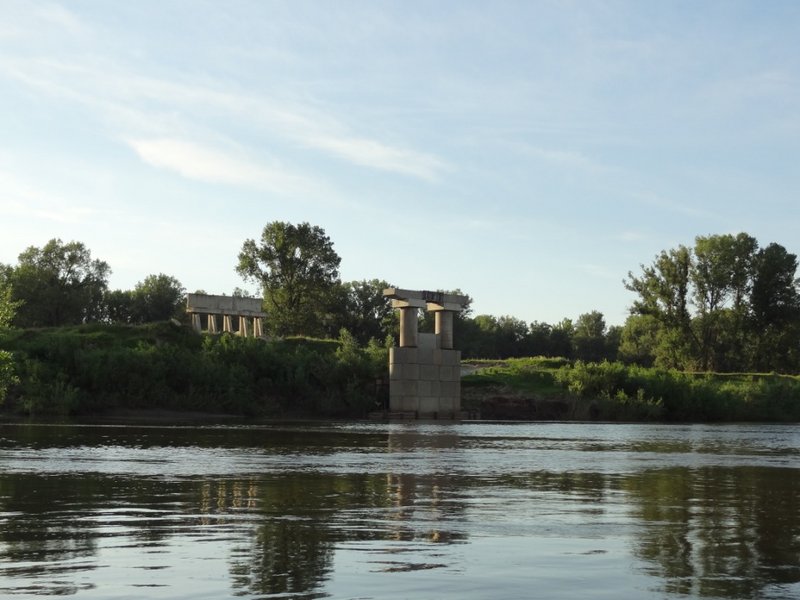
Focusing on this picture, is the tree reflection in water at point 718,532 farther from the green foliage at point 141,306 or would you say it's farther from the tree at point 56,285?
the green foliage at point 141,306

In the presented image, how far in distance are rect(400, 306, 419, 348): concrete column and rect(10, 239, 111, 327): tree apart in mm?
68343

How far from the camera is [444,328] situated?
89688 millimetres

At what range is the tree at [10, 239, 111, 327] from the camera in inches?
5571

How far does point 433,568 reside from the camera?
1100 cm

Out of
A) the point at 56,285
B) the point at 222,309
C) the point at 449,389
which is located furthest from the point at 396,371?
the point at 56,285

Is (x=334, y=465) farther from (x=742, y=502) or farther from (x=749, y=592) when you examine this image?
(x=749, y=592)

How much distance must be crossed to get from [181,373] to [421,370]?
767 inches

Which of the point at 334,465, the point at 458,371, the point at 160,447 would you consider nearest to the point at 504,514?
the point at 334,465

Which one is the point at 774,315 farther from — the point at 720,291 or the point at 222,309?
the point at 222,309

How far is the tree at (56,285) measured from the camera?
464 feet

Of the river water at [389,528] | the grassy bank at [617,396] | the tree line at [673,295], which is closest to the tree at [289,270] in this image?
the tree line at [673,295]

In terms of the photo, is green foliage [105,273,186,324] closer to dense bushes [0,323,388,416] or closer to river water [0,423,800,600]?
dense bushes [0,323,388,416]

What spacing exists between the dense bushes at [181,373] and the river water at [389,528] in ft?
143

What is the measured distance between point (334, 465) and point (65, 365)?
5241 cm
